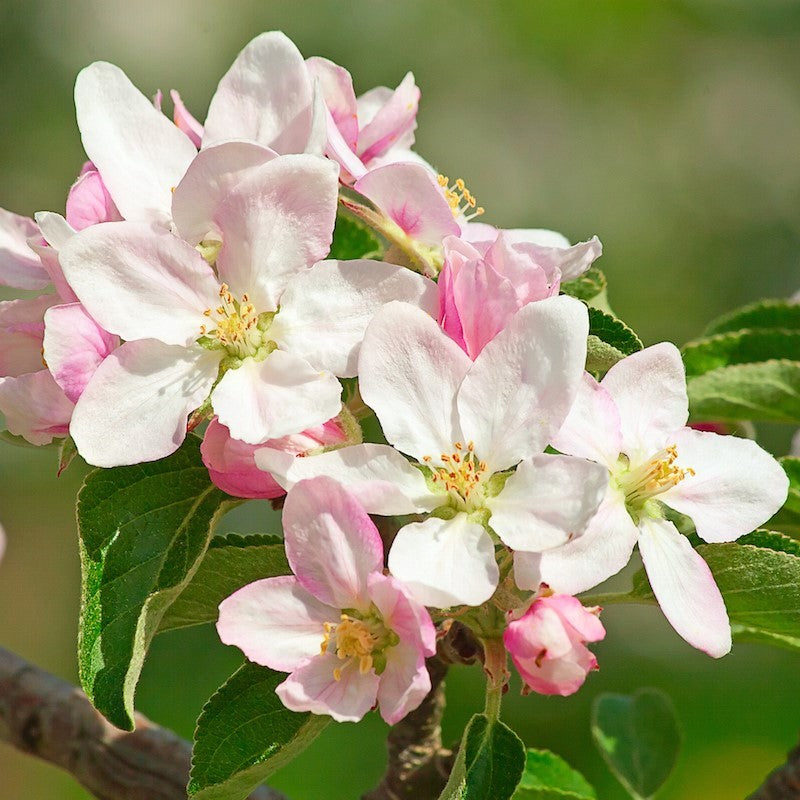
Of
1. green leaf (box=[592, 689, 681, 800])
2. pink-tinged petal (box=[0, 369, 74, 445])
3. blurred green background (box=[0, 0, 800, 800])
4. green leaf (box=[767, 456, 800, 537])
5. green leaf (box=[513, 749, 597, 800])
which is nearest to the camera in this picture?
pink-tinged petal (box=[0, 369, 74, 445])

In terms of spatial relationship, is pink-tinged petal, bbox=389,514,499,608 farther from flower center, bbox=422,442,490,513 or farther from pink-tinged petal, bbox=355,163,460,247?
pink-tinged petal, bbox=355,163,460,247

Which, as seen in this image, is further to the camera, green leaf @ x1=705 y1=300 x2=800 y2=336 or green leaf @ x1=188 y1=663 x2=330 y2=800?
green leaf @ x1=705 y1=300 x2=800 y2=336

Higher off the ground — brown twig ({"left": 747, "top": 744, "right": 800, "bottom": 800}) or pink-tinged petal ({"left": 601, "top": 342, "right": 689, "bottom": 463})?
pink-tinged petal ({"left": 601, "top": 342, "right": 689, "bottom": 463})

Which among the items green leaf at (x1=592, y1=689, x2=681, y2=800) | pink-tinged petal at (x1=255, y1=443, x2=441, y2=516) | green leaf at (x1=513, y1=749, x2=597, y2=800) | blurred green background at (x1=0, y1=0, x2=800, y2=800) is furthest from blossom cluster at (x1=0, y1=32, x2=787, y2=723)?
blurred green background at (x1=0, y1=0, x2=800, y2=800)

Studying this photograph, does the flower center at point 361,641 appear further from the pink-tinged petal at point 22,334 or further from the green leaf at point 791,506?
the green leaf at point 791,506

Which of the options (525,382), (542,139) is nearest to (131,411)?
(525,382)

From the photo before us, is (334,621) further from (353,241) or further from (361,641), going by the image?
(353,241)
